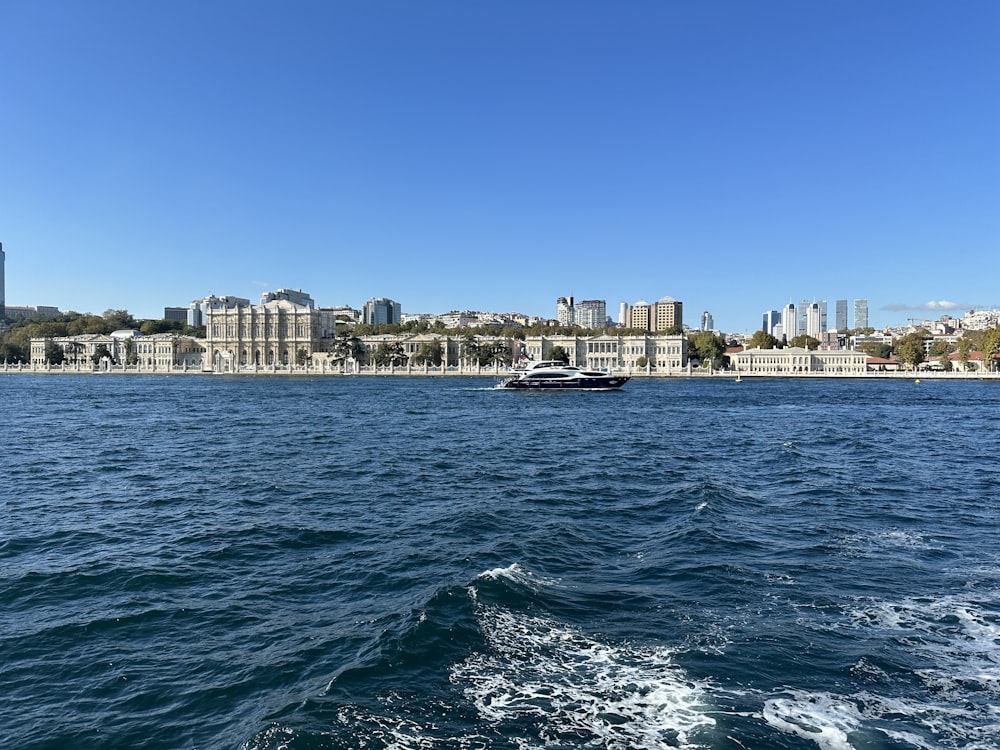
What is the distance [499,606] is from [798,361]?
103 m

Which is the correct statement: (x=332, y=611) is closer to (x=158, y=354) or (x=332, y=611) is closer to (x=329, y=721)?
(x=329, y=721)

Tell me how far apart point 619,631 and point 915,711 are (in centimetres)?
271

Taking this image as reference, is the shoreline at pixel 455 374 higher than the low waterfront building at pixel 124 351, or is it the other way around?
the low waterfront building at pixel 124 351

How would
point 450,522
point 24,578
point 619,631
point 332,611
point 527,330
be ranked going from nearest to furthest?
point 619,631 < point 332,611 < point 24,578 < point 450,522 < point 527,330

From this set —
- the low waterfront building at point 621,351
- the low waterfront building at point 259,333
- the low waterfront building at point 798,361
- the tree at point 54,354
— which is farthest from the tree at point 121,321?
the low waterfront building at point 798,361

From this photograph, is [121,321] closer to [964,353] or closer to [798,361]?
[798,361]

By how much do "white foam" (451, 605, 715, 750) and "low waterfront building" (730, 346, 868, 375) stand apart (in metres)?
97.2

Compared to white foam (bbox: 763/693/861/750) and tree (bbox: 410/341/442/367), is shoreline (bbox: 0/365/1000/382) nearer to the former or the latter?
tree (bbox: 410/341/442/367)

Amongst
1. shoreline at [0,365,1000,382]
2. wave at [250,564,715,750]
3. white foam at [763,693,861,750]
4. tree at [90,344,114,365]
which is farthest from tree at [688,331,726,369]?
white foam at [763,693,861,750]

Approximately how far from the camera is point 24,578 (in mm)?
9609

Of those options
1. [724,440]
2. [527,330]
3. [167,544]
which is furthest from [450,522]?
[527,330]

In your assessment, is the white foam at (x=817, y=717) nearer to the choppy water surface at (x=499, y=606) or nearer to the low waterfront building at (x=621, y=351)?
the choppy water surface at (x=499, y=606)

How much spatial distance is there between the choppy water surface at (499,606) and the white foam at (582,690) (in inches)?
1.0

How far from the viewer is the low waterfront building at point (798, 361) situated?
99500 millimetres
